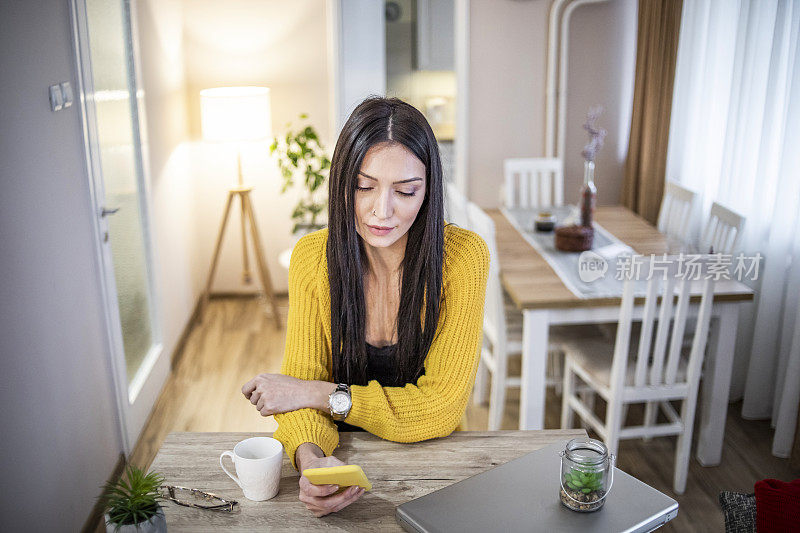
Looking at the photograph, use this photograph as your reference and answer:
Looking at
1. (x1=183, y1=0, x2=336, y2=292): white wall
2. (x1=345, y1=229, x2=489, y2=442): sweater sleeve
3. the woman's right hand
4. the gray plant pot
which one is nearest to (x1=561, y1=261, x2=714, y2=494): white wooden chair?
(x1=345, y1=229, x2=489, y2=442): sweater sleeve

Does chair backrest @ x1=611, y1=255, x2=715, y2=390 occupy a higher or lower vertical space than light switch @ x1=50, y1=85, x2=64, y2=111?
lower

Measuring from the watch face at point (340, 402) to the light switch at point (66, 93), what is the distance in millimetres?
1383

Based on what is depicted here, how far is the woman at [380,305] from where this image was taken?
1.34 meters

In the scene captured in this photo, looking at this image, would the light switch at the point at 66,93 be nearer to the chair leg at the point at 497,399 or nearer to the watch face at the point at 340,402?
the watch face at the point at 340,402

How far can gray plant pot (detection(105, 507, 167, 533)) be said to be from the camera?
39.6 inches

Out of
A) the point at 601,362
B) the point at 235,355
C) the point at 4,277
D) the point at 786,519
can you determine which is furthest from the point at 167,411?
the point at 786,519

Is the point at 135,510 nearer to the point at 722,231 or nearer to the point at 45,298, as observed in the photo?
the point at 45,298

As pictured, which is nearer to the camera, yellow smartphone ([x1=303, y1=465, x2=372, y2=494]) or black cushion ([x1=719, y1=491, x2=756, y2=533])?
yellow smartphone ([x1=303, y1=465, x2=372, y2=494])

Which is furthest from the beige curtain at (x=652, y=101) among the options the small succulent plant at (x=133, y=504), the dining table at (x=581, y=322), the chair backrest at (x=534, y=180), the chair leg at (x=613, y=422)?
the small succulent plant at (x=133, y=504)

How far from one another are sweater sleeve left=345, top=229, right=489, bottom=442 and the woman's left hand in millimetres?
89

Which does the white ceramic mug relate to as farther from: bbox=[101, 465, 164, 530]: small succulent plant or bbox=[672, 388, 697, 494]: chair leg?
bbox=[672, 388, 697, 494]: chair leg

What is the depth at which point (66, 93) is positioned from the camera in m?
2.21

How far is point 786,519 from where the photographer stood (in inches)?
50.5

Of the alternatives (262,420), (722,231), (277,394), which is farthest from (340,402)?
(722,231)
